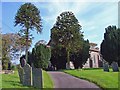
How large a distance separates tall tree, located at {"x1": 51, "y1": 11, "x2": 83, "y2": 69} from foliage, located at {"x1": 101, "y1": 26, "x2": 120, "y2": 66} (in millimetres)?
5737

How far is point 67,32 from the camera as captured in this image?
52062 mm

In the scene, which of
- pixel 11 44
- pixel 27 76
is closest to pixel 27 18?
pixel 11 44

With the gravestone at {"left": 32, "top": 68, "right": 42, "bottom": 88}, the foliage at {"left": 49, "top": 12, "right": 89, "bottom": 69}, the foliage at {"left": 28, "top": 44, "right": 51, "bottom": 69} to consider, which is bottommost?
the gravestone at {"left": 32, "top": 68, "right": 42, "bottom": 88}

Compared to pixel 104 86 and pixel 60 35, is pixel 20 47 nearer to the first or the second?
pixel 60 35

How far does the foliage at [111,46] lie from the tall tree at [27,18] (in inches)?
600

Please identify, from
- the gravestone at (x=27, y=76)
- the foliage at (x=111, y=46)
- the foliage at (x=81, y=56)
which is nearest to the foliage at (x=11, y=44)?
the foliage at (x=81, y=56)

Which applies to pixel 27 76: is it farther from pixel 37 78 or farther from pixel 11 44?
pixel 11 44

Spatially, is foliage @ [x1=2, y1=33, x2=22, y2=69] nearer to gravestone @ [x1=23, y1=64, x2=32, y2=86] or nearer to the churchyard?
the churchyard

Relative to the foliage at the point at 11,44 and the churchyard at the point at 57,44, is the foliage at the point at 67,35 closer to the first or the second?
the churchyard at the point at 57,44

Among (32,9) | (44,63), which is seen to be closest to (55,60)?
(44,63)

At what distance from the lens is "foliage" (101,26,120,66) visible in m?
52.8

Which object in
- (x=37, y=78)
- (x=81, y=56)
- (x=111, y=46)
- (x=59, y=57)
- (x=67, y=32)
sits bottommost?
(x=37, y=78)

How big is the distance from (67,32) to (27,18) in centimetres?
916

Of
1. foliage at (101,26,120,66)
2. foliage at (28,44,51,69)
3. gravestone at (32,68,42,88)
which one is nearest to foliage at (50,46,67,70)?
foliage at (28,44,51,69)
